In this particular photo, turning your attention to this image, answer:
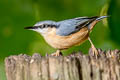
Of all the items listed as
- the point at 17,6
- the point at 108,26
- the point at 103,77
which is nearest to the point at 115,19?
the point at 108,26

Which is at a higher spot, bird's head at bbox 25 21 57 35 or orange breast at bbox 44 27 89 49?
bird's head at bbox 25 21 57 35

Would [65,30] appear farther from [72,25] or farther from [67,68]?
[67,68]

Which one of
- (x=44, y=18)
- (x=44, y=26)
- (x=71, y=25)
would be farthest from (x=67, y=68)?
(x=44, y=18)

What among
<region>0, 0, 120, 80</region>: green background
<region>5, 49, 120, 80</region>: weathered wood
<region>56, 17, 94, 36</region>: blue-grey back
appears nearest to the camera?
<region>5, 49, 120, 80</region>: weathered wood

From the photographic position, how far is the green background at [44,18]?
17.5 feet

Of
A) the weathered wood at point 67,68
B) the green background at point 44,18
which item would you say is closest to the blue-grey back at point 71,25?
the weathered wood at point 67,68

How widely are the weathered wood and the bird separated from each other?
72 centimetres

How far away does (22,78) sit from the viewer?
11.4 feet

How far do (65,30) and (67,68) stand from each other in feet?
3.06

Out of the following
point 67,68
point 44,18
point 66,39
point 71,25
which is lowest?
point 67,68

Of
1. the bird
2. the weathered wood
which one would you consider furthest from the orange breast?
the weathered wood

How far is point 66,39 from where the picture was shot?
4.27 meters

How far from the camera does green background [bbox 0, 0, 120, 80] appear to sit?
5348 millimetres

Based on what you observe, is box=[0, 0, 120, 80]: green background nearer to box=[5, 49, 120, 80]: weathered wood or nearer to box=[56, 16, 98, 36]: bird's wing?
box=[56, 16, 98, 36]: bird's wing
